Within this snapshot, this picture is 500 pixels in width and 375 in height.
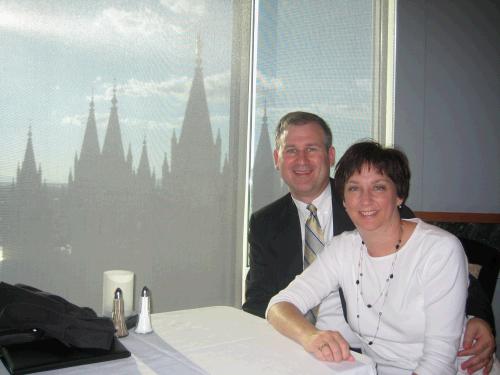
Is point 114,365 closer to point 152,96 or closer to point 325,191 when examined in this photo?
point 325,191

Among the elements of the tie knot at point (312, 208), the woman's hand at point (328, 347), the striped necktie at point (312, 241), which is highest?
the tie knot at point (312, 208)

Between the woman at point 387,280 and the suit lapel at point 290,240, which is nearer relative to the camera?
the woman at point 387,280

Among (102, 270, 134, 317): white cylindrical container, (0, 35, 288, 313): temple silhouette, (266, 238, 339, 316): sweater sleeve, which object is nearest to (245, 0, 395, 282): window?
(0, 35, 288, 313): temple silhouette

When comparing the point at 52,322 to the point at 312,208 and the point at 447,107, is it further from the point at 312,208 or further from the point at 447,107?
the point at 447,107

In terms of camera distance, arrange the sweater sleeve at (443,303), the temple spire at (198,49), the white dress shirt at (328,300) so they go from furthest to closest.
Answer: the temple spire at (198,49), the white dress shirt at (328,300), the sweater sleeve at (443,303)

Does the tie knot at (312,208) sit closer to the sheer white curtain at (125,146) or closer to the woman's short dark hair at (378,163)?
the woman's short dark hair at (378,163)

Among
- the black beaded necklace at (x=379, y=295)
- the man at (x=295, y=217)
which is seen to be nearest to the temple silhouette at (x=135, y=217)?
the man at (x=295, y=217)

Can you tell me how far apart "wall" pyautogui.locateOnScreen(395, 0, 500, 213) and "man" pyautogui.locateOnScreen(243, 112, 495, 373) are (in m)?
1.54

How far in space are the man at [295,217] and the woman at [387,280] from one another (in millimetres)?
A: 307

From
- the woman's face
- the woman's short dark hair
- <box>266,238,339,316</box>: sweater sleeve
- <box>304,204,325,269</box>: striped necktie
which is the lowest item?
<box>266,238,339,316</box>: sweater sleeve

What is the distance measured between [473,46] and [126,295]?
10.7 ft

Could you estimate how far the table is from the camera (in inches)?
37.4

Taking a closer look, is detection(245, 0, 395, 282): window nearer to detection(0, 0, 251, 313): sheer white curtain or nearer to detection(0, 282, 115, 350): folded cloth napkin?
detection(0, 0, 251, 313): sheer white curtain

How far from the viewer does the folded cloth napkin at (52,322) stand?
0.99 m
